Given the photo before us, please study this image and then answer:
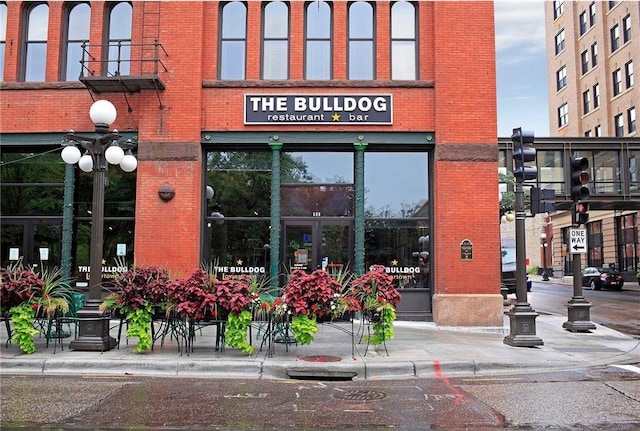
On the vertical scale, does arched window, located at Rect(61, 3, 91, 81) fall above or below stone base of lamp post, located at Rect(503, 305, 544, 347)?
above

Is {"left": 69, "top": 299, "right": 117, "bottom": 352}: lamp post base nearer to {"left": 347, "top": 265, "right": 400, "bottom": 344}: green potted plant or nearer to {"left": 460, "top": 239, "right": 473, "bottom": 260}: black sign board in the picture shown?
{"left": 347, "top": 265, "right": 400, "bottom": 344}: green potted plant

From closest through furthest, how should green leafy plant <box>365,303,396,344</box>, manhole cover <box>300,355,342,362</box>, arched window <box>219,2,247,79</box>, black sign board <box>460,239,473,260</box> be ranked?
manhole cover <box>300,355,342,362</box> < green leafy plant <box>365,303,396,344</box> < black sign board <box>460,239,473,260</box> < arched window <box>219,2,247,79</box>

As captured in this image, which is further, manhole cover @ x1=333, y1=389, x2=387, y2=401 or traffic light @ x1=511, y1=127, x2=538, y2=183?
traffic light @ x1=511, y1=127, x2=538, y2=183

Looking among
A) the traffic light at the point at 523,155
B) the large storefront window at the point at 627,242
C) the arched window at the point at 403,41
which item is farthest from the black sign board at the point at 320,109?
the large storefront window at the point at 627,242

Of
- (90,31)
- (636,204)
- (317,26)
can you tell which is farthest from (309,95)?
(636,204)

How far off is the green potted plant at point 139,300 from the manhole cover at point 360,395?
365cm

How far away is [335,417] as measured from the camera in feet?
20.2

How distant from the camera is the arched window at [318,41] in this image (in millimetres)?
14570

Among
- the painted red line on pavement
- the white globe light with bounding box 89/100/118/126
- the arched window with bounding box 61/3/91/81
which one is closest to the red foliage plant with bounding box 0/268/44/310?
the white globe light with bounding box 89/100/118/126

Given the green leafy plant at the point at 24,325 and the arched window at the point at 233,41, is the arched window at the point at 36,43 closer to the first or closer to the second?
the arched window at the point at 233,41

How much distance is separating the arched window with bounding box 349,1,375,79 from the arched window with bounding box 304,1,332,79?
583 mm

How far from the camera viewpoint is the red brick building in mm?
13750

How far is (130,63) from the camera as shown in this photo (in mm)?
14500

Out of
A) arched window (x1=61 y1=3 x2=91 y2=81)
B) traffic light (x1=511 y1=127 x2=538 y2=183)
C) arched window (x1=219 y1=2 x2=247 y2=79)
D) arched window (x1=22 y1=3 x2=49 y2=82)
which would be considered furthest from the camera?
arched window (x1=22 y1=3 x2=49 y2=82)
